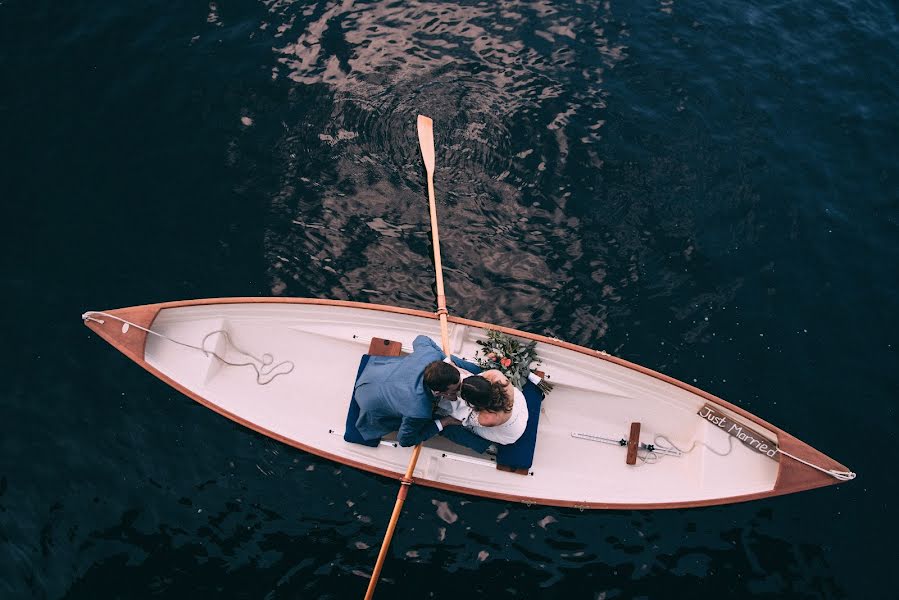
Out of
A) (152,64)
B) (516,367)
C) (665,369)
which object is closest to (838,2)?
(665,369)

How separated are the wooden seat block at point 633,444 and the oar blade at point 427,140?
4.76m

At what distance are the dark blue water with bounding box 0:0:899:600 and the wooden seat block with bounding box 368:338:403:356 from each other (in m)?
1.23

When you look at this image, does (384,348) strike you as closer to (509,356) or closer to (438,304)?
(438,304)

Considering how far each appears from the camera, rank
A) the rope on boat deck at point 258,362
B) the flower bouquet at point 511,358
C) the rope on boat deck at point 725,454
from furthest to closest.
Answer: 1. the rope on boat deck at point 258,362
2. the flower bouquet at point 511,358
3. the rope on boat deck at point 725,454

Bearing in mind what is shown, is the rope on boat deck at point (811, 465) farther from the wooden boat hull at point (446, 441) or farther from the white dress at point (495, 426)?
the white dress at point (495, 426)

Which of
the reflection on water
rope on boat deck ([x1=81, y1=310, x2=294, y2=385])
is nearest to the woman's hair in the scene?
the reflection on water

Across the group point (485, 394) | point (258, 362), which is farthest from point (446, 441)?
point (258, 362)

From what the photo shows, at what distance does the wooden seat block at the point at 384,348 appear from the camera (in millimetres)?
8367

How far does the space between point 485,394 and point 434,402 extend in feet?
2.82

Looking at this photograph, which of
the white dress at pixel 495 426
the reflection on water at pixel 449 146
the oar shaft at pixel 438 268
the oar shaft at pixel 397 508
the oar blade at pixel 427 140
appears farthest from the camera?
the oar blade at pixel 427 140

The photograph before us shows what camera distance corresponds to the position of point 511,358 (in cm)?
817

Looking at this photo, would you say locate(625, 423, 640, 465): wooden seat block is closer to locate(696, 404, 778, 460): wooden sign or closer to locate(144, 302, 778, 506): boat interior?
locate(144, 302, 778, 506): boat interior

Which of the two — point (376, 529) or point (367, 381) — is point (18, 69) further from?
point (376, 529)

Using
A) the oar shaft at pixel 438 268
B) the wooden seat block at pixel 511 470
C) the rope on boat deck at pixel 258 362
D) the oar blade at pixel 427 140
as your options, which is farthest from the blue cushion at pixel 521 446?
the oar blade at pixel 427 140
